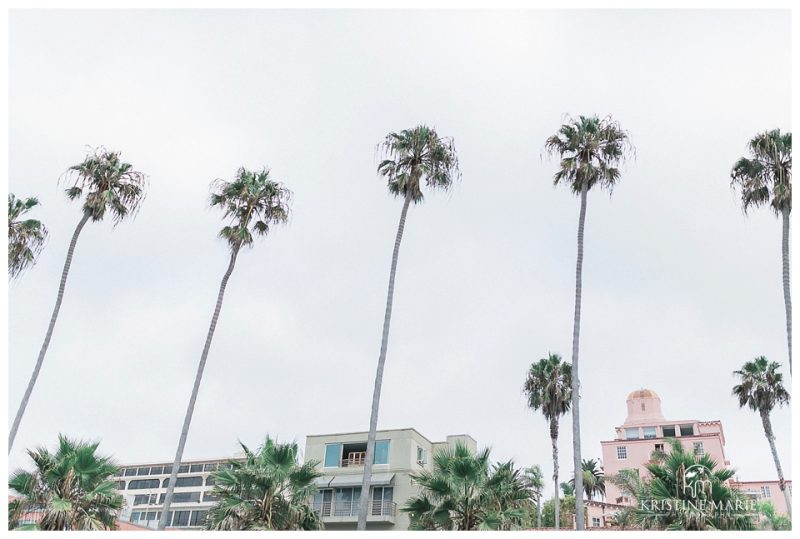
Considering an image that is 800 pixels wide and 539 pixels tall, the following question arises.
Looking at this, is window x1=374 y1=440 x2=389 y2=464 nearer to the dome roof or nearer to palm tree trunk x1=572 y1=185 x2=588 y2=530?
palm tree trunk x1=572 y1=185 x2=588 y2=530

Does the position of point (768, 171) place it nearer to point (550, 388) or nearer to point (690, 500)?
point (690, 500)

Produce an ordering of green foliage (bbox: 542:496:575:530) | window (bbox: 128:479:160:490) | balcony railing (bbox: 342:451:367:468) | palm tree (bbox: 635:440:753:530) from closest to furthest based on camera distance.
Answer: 1. palm tree (bbox: 635:440:753:530)
2. balcony railing (bbox: 342:451:367:468)
3. green foliage (bbox: 542:496:575:530)
4. window (bbox: 128:479:160:490)

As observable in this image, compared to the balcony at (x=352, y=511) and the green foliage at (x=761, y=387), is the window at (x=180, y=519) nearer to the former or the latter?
the balcony at (x=352, y=511)

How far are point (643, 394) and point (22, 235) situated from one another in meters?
61.6

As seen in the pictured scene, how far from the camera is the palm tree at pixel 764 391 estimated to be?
160ft

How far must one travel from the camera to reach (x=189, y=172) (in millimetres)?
33531

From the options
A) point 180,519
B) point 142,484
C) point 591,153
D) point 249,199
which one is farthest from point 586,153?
point 142,484

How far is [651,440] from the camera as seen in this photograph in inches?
2650

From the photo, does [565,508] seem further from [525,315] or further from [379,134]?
[379,134]

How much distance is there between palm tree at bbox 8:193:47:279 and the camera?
103 ft

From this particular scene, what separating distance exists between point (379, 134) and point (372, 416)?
1298 centimetres

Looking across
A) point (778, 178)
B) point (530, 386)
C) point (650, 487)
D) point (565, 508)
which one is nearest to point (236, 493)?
point (650, 487)

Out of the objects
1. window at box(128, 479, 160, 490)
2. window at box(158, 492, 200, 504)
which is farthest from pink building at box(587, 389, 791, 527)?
window at box(128, 479, 160, 490)

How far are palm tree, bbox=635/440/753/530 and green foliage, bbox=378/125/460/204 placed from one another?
52.0 feet
